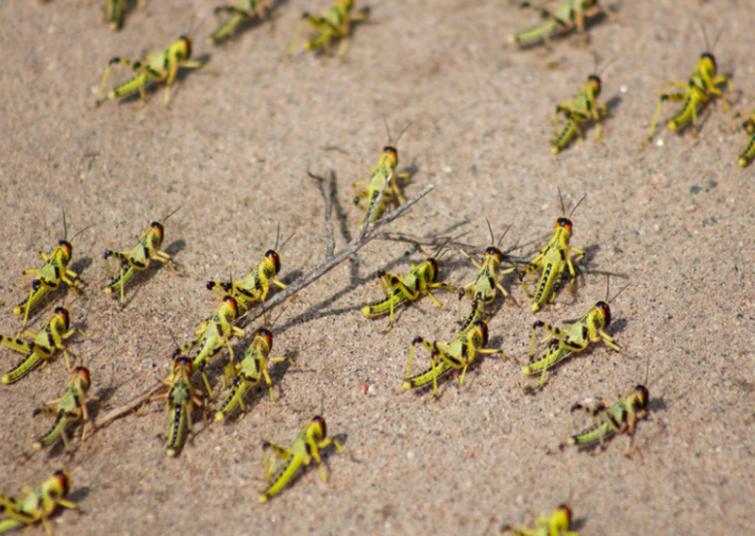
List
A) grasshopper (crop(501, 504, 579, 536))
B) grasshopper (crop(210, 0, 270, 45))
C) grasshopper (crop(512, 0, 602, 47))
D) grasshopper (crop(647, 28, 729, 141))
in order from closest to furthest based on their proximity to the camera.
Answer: grasshopper (crop(501, 504, 579, 536)) < grasshopper (crop(647, 28, 729, 141)) < grasshopper (crop(512, 0, 602, 47)) < grasshopper (crop(210, 0, 270, 45))

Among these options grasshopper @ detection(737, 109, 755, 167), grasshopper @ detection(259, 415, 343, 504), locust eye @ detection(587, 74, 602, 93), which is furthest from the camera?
locust eye @ detection(587, 74, 602, 93)

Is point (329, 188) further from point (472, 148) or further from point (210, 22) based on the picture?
point (210, 22)

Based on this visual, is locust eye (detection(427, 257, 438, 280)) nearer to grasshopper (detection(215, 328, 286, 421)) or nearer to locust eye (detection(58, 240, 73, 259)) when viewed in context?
grasshopper (detection(215, 328, 286, 421))

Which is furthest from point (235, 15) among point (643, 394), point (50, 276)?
point (643, 394)

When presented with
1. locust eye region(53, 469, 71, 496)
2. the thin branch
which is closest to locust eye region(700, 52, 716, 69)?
the thin branch

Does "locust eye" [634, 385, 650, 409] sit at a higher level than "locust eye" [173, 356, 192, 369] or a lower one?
lower

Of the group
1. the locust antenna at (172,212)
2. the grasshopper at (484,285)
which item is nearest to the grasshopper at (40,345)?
the locust antenna at (172,212)
